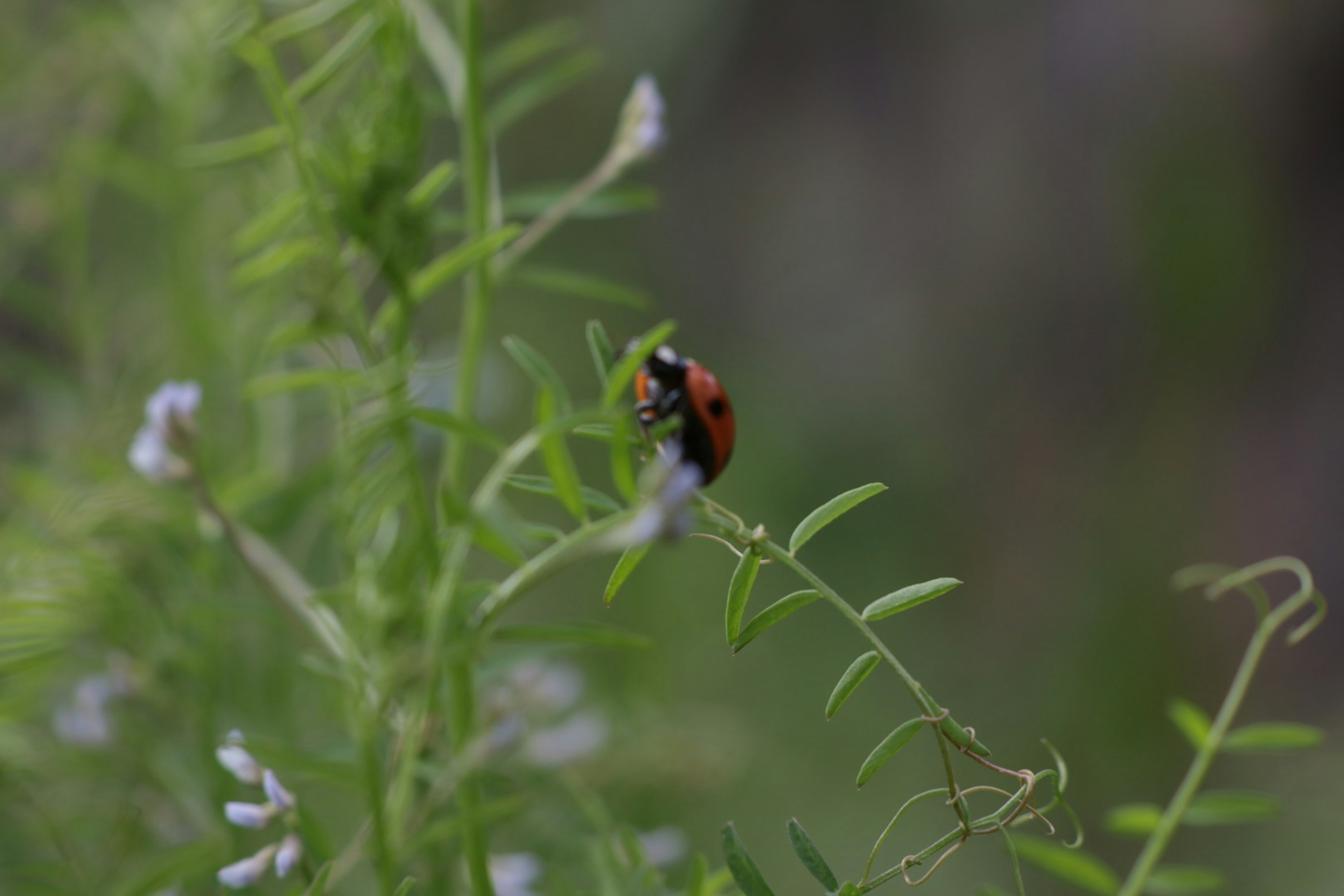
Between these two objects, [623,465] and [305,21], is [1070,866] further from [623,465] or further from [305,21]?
[305,21]

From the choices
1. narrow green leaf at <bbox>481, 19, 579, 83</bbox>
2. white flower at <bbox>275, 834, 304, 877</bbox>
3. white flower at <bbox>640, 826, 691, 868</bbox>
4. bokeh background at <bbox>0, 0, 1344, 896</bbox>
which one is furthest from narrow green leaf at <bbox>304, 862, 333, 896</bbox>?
bokeh background at <bbox>0, 0, 1344, 896</bbox>

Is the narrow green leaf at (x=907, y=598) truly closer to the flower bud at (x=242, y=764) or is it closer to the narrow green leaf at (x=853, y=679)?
the narrow green leaf at (x=853, y=679)

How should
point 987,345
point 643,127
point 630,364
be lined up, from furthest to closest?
point 987,345 → point 643,127 → point 630,364

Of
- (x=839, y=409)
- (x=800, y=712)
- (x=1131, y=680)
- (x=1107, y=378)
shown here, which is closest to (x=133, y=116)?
(x=800, y=712)

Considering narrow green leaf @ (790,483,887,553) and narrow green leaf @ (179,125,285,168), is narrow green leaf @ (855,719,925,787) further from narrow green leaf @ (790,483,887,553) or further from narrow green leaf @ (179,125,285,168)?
narrow green leaf @ (179,125,285,168)

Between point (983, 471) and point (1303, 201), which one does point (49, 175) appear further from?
point (1303, 201)

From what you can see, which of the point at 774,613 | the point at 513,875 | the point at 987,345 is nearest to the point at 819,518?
the point at 774,613
